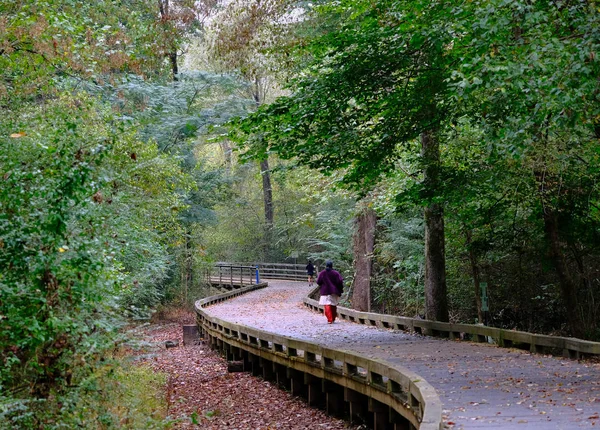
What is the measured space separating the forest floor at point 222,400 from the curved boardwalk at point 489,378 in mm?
1662

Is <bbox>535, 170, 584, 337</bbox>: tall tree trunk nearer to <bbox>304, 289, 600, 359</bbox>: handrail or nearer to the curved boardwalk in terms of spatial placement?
<bbox>304, 289, 600, 359</bbox>: handrail

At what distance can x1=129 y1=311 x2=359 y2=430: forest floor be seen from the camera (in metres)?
12.4

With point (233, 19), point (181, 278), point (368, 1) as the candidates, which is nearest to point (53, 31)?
point (368, 1)

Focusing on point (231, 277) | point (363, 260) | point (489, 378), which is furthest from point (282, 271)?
point (489, 378)

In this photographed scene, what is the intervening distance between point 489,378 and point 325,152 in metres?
6.60

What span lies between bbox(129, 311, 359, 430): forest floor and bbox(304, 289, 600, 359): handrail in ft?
12.0

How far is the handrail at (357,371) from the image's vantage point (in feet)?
27.1

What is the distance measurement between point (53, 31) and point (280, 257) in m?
44.3

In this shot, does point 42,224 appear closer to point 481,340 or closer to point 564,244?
point 481,340

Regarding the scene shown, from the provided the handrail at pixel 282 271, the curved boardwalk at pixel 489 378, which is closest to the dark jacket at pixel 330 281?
the curved boardwalk at pixel 489 378

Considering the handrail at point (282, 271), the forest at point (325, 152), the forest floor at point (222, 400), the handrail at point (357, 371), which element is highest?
the forest at point (325, 152)

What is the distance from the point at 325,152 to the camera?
15.4 metres

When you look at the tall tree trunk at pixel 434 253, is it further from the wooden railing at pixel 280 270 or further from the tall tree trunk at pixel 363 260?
the wooden railing at pixel 280 270

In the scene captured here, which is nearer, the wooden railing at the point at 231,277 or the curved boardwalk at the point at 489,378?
the curved boardwalk at the point at 489,378
